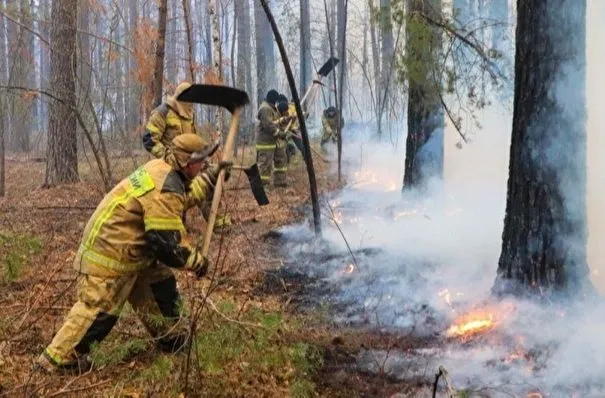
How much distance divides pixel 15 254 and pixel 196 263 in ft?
8.87

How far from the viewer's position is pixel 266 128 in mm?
12195

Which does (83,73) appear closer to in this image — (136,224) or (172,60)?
(172,60)

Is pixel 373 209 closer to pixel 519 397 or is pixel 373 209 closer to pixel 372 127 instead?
pixel 519 397

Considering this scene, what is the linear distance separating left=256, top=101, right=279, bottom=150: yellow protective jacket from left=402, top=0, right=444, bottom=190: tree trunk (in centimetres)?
320

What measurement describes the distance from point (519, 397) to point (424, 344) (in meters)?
1.06

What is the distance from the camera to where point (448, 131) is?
40.4 feet

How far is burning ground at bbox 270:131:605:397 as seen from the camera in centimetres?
416

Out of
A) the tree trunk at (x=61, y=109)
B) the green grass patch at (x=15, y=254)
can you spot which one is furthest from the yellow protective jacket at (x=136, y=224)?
the tree trunk at (x=61, y=109)

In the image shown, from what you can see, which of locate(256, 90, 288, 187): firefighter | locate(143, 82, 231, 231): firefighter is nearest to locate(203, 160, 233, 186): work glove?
locate(143, 82, 231, 231): firefighter

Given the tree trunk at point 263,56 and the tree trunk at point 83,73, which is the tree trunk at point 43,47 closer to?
the tree trunk at point 83,73

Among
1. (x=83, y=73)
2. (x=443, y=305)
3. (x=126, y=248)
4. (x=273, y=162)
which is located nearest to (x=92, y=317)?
(x=126, y=248)

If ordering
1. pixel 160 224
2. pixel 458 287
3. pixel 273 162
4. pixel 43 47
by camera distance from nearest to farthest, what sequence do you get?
pixel 160 224 → pixel 458 287 → pixel 273 162 → pixel 43 47

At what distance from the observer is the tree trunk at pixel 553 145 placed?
484 centimetres

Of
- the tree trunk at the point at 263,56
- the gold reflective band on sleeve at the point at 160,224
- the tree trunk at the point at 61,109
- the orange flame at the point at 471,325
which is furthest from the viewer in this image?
the tree trunk at the point at 263,56
